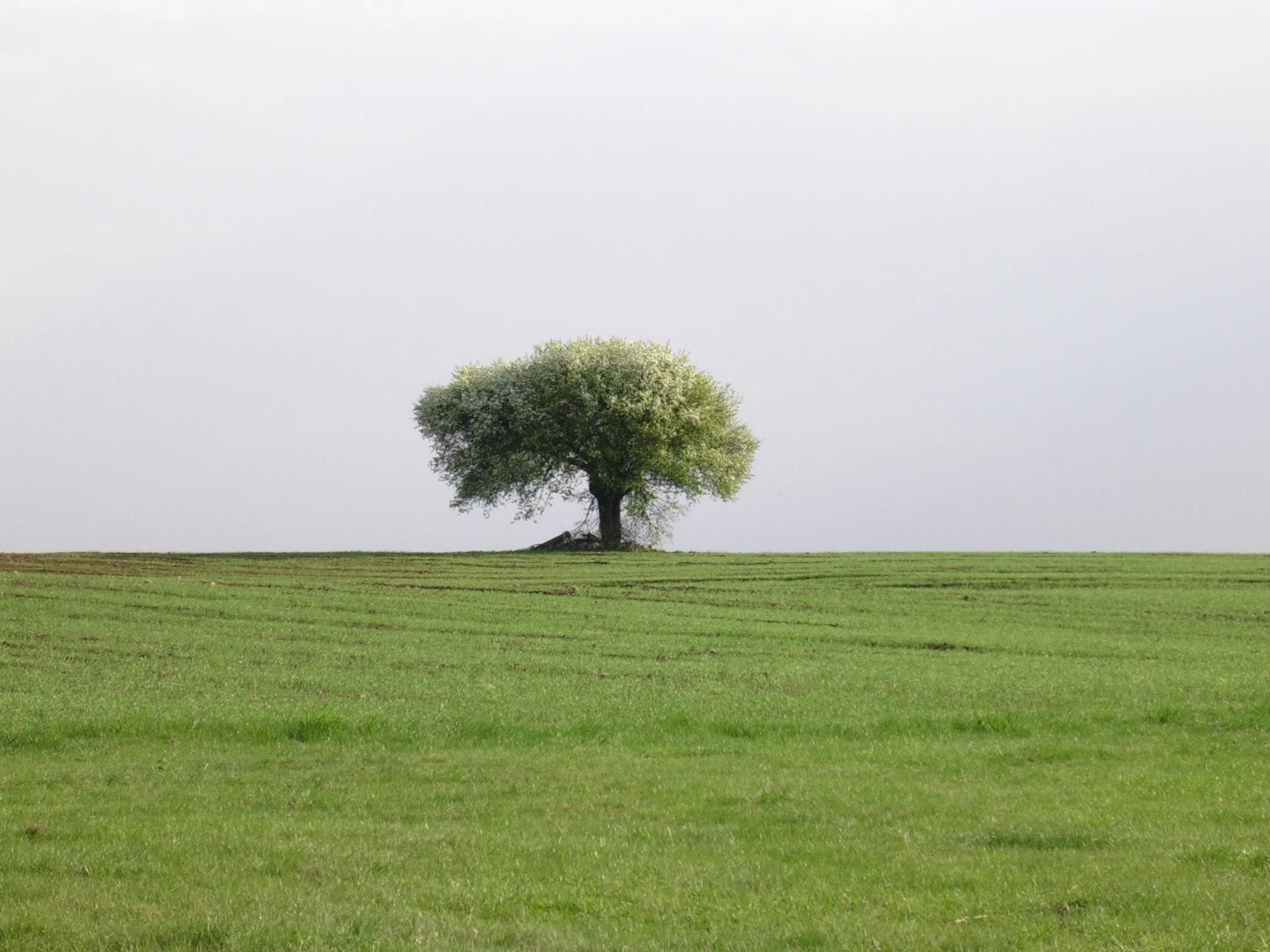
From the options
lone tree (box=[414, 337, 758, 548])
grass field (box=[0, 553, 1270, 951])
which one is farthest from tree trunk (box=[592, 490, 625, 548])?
grass field (box=[0, 553, 1270, 951])

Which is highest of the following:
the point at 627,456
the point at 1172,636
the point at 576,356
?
the point at 576,356

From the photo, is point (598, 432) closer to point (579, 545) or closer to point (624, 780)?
point (579, 545)

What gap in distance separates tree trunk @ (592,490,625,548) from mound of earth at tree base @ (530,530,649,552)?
1.57 ft

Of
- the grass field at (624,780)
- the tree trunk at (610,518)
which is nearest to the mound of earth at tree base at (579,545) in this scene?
the tree trunk at (610,518)

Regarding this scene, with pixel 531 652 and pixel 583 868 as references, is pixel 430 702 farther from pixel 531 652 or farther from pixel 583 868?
pixel 583 868

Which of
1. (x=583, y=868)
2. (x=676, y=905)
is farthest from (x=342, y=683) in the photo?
(x=676, y=905)

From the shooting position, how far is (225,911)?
1030cm

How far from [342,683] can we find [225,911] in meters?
15.3

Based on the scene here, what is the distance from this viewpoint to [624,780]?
16.6 meters

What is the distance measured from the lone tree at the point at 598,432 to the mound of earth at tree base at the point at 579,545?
0.92 m

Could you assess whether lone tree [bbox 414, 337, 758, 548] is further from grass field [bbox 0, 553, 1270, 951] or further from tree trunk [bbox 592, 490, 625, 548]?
grass field [bbox 0, 553, 1270, 951]

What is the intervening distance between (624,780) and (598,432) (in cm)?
6336

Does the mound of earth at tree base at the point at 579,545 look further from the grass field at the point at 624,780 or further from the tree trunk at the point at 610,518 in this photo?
the grass field at the point at 624,780

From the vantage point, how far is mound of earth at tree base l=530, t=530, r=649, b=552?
8069 cm
